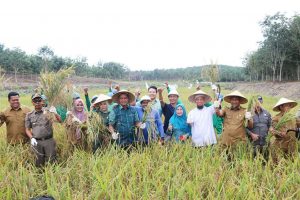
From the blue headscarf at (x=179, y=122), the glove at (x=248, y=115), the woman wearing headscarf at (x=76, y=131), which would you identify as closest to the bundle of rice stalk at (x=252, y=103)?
the glove at (x=248, y=115)

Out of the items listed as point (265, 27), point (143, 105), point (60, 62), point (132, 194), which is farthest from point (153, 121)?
point (60, 62)

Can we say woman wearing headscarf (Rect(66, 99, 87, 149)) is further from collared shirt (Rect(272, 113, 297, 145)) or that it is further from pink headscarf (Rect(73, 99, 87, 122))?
collared shirt (Rect(272, 113, 297, 145))

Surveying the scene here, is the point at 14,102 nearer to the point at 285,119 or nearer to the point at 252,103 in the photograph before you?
the point at 252,103

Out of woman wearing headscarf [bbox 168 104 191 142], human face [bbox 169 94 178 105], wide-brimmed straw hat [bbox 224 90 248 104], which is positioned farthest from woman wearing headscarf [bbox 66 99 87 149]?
wide-brimmed straw hat [bbox 224 90 248 104]

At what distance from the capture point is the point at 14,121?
495 centimetres

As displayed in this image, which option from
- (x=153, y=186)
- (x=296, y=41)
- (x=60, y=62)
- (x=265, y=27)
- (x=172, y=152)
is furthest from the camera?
(x=60, y=62)

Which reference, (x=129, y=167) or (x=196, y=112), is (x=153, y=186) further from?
(x=196, y=112)

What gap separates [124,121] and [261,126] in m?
2.08

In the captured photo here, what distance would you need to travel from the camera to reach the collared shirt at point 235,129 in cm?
448

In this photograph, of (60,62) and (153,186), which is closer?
(153,186)

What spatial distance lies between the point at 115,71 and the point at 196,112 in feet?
203

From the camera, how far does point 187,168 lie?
3729mm

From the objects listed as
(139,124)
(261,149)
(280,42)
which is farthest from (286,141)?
(280,42)

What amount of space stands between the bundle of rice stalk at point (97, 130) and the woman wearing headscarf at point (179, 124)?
110 cm
